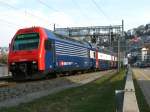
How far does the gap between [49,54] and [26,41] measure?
182 centimetres

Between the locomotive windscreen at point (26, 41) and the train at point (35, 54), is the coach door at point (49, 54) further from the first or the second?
the locomotive windscreen at point (26, 41)

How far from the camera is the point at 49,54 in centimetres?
2958

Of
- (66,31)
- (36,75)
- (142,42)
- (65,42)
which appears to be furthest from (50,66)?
(142,42)

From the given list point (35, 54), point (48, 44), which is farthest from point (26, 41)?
point (35, 54)

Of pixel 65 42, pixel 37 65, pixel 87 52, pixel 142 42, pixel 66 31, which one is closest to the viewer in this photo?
pixel 37 65

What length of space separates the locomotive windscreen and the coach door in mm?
799

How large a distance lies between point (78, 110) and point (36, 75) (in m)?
16.1

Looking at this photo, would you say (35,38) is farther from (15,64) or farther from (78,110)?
(78,110)

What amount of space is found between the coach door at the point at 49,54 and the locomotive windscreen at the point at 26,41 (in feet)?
2.62

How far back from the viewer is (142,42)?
178000mm

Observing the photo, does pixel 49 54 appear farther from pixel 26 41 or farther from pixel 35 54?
pixel 26 41

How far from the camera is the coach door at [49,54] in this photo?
29008 mm

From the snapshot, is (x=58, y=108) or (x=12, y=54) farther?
(x=12, y=54)

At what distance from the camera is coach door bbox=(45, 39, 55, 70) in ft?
95.2
